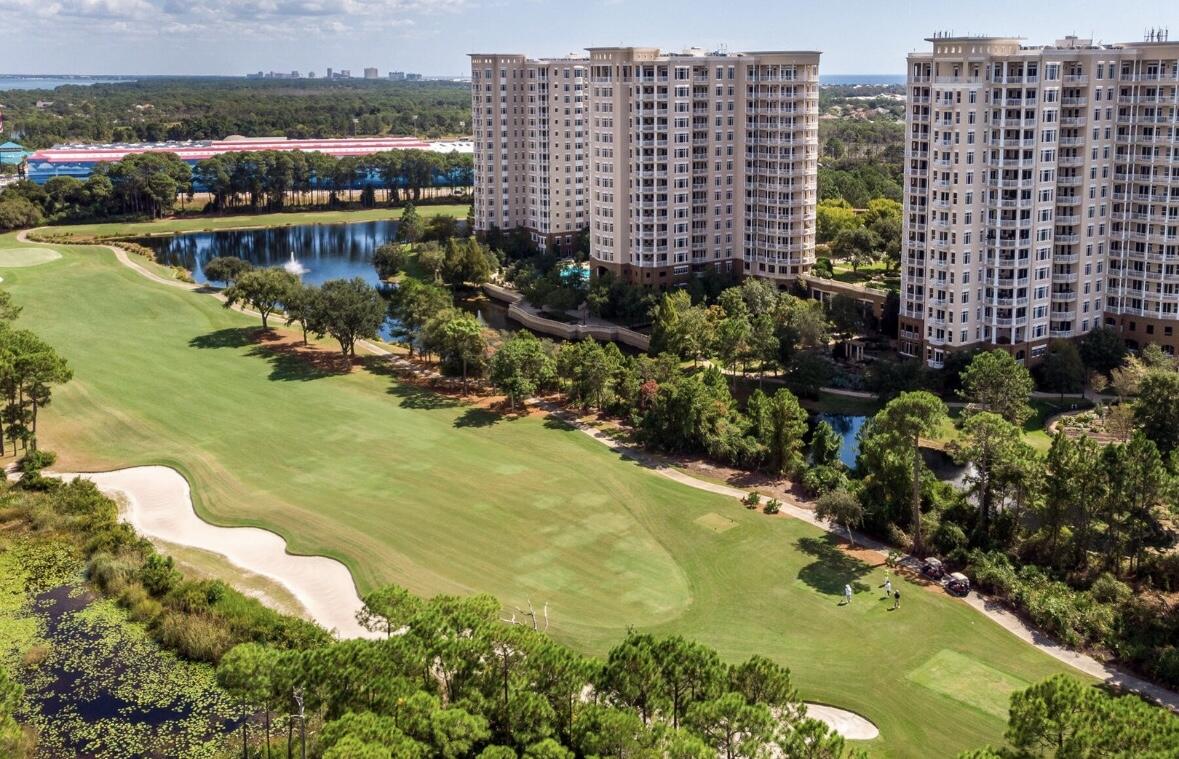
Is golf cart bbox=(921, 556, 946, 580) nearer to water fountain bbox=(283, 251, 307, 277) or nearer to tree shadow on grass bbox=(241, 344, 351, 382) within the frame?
tree shadow on grass bbox=(241, 344, 351, 382)

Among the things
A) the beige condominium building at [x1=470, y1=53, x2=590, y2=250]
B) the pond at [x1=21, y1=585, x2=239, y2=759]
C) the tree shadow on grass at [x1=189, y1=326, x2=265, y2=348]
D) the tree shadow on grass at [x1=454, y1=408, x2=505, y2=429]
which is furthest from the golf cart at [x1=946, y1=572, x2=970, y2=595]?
the beige condominium building at [x1=470, y1=53, x2=590, y2=250]

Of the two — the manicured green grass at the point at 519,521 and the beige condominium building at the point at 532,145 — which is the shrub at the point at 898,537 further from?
the beige condominium building at the point at 532,145

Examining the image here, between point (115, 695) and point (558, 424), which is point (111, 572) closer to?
point (115, 695)

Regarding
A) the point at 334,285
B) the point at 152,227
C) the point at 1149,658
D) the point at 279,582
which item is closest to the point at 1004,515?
the point at 1149,658

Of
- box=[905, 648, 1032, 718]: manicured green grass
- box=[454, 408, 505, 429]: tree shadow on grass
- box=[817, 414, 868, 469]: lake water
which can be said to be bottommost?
box=[905, 648, 1032, 718]: manicured green grass

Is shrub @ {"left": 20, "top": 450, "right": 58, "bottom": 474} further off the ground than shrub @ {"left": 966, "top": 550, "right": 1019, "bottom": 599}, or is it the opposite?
shrub @ {"left": 20, "top": 450, "right": 58, "bottom": 474}

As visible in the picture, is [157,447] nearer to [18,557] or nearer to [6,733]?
[18,557]

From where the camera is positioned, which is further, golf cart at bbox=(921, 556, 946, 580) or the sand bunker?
the sand bunker
